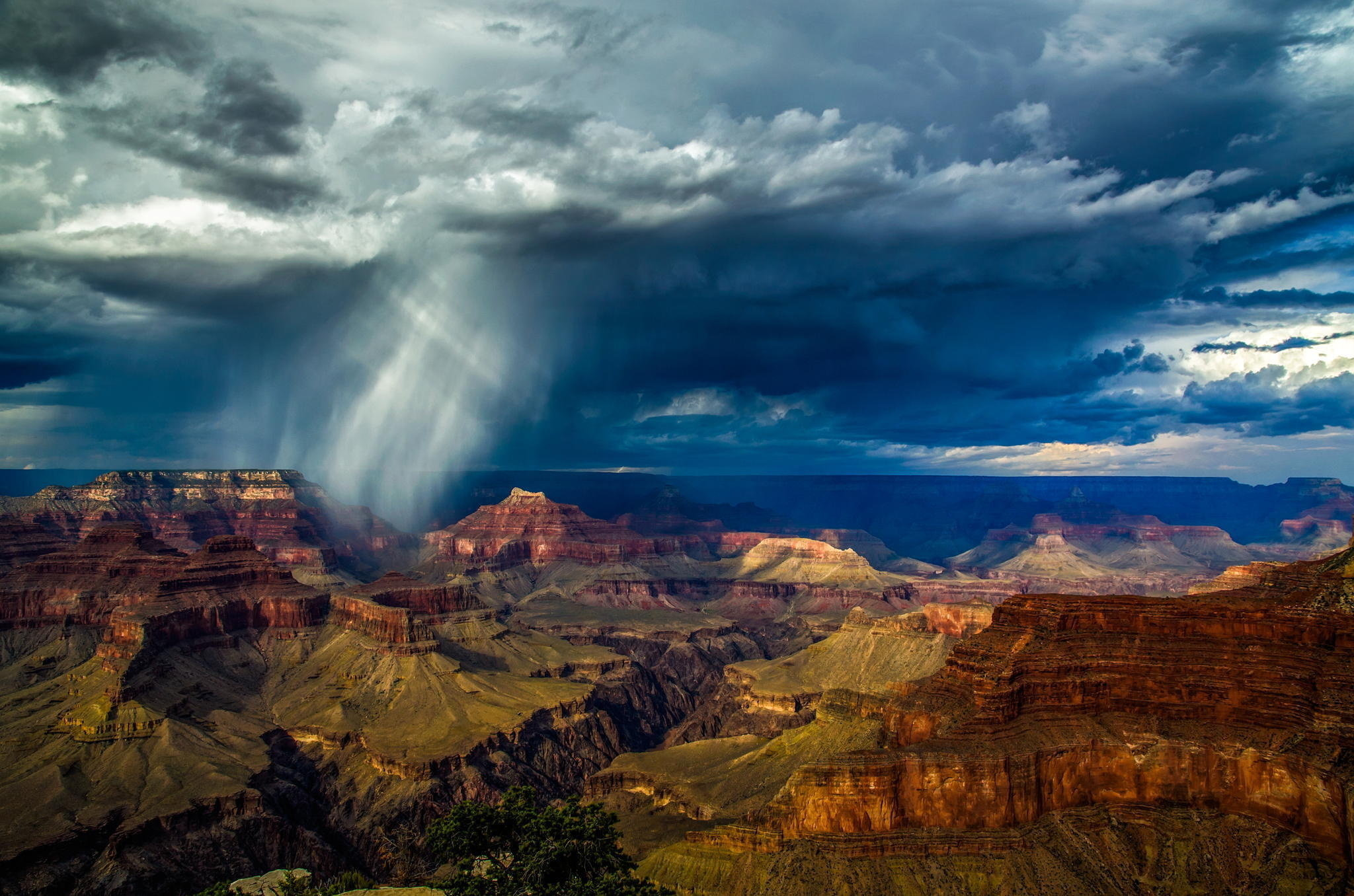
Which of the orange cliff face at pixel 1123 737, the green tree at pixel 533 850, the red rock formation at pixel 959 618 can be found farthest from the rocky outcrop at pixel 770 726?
the green tree at pixel 533 850

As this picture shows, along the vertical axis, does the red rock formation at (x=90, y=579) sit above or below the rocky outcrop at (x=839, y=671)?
above

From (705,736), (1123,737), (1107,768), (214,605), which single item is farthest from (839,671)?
(214,605)

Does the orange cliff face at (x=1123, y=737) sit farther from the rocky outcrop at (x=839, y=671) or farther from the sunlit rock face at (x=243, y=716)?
the rocky outcrop at (x=839, y=671)

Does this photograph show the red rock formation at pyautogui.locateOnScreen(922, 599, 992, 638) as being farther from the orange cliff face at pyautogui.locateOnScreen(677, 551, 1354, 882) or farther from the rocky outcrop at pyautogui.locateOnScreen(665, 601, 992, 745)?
the orange cliff face at pyautogui.locateOnScreen(677, 551, 1354, 882)

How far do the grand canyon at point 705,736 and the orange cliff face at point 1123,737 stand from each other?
208mm

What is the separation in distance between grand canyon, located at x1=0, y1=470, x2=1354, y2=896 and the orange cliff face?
0.21 metres

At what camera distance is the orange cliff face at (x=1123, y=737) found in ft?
214

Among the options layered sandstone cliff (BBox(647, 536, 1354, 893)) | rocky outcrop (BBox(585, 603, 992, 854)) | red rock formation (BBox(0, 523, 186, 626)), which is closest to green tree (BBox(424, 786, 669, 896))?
layered sandstone cliff (BBox(647, 536, 1354, 893))

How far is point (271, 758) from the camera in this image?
12419 centimetres

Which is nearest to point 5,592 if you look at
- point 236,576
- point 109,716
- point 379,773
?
point 236,576

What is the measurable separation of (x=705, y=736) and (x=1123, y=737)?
100948 millimetres

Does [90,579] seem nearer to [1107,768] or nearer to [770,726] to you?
[770,726]

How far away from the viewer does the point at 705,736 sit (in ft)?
534

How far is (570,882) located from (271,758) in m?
89.9
